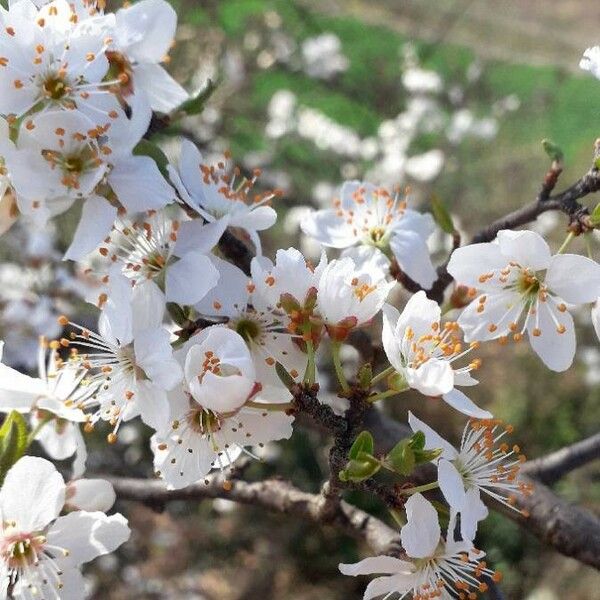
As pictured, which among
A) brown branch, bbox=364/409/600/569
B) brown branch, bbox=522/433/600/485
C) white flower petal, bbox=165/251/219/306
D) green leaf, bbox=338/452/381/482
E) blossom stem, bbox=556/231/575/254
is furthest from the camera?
brown branch, bbox=522/433/600/485

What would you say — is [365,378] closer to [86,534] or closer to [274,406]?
[274,406]

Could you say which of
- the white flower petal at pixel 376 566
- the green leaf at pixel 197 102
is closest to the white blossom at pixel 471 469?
the white flower petal at pixel 376 566

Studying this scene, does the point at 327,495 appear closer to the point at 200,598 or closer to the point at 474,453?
the point at 474,453

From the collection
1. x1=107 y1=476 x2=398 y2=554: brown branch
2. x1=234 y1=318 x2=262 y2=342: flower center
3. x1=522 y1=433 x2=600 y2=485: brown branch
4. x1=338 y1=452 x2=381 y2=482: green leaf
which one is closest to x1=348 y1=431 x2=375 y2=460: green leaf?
x1=338 y1=452 x2=381 y2=482: green leaf

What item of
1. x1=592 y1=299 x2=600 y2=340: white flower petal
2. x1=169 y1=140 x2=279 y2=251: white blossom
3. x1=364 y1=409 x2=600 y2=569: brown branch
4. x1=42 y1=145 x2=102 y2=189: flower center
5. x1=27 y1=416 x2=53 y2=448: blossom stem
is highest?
x1=42 y1=145 x2=102 y2=189: flower center

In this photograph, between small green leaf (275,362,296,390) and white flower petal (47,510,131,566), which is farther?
white flower petal (47,510,131,566)

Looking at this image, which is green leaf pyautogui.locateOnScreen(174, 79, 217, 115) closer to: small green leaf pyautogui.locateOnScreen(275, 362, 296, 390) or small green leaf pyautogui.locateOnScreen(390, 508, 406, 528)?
small green leaf pyautogui.locateOnScreen(275, 362, 296, 390)
